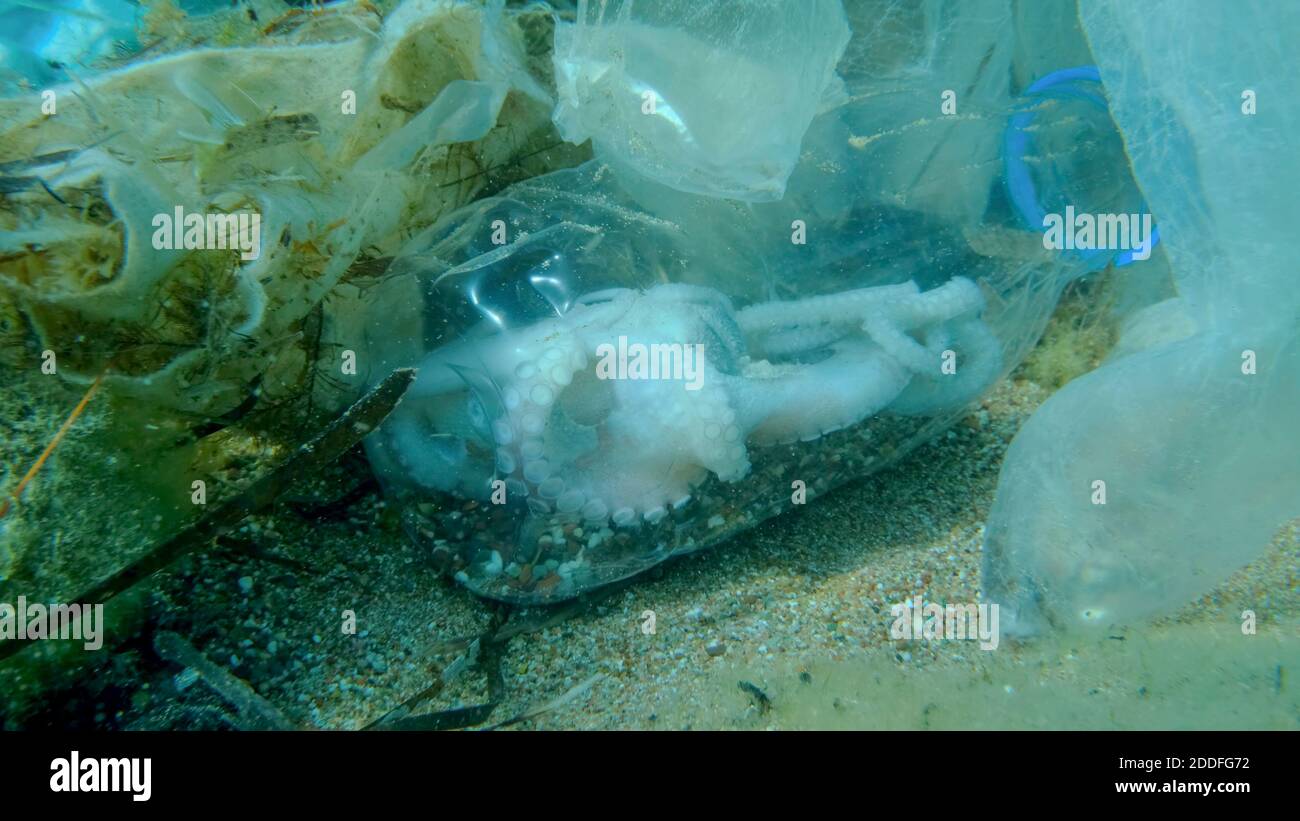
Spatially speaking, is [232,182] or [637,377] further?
[637,377]

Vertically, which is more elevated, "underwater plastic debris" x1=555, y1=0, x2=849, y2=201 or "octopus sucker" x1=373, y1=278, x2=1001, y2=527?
"underwater plastic debris" x1=555, y1=0, x2=849, y2=201

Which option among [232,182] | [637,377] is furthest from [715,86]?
[232,182]

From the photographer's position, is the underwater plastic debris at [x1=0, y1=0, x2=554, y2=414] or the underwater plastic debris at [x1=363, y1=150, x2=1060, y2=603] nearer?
the underwater plastic debris at [x1=0, y1=0, x2=554, y2=414]

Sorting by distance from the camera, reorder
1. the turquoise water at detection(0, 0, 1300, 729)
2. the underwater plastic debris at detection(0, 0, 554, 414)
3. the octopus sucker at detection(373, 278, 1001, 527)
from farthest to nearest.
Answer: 1. the octopus sucker at detection(373, 278, 1001, 527)
2. the turquoise water at detection(0, 0, 1300, 729)
3. the underwater plastic debris at detection(0, 0, 554, 414)

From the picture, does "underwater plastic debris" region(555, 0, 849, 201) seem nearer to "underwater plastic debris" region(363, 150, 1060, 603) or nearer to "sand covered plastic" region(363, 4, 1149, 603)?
"sand covered plastic" region(363, 4, 1149, 603)

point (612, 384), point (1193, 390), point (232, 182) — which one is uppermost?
point (232, 182)

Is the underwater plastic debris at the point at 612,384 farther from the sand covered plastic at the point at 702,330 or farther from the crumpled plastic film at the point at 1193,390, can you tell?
the crumpled plastic film at the point at 1193,390

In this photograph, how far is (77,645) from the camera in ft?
6.43

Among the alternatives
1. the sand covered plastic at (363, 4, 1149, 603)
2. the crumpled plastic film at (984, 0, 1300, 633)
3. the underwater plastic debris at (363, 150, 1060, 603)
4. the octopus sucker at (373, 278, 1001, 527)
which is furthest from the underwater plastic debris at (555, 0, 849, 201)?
the crumpled plastic film at (984, 0, 1300, 633)

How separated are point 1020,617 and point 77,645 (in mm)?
2958

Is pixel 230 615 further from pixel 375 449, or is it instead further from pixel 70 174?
pixel 70 174

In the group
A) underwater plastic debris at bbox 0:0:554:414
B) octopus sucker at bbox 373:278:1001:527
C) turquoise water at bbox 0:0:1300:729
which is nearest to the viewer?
underwater plastic debris at bbox 0:0:554:414

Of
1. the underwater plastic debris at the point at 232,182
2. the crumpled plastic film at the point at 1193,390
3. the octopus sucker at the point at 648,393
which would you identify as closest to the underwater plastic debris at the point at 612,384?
the octopus sucker at the point at 648,393

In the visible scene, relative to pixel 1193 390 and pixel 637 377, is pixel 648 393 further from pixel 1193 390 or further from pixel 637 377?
pixel 1193 390
